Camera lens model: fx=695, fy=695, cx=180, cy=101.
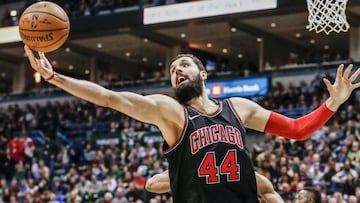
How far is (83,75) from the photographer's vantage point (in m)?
31.5

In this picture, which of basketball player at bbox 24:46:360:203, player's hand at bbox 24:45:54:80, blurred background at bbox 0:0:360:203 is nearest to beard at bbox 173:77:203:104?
basketball player at bbox 24:46:360:203

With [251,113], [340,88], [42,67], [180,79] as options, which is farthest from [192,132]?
[340,88]

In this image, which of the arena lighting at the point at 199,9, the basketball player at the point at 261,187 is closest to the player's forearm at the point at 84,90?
the basketball player at the point at 261,187

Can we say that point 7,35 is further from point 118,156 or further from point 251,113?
point 251,113

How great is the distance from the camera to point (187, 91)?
4043 mm

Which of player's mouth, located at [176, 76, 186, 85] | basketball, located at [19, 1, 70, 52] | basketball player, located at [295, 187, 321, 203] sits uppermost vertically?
basketball, located at [19, 1, 70, 52]

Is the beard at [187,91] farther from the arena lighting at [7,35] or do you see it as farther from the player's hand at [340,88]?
the arena lighting at [7,35]

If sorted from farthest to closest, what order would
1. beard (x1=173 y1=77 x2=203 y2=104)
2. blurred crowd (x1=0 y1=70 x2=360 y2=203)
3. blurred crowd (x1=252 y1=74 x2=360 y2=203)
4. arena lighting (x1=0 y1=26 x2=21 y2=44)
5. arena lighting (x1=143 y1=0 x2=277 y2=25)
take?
arena lighting (x1=0 y1=26 x2=21 y2=44) < arena lighting (x1=143 y1=0 x2=277 y2=25) < blurred crowd (x1=0 y1=70 x2=360 y2=203) < blurred crowd (x1=252 y1=74 x2=360 y2=203) < beard (x1=173 y1=77 x2=203 y2=104)

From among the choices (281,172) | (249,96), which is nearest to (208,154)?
(281,172)

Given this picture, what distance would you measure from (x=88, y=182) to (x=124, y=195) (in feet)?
7.55

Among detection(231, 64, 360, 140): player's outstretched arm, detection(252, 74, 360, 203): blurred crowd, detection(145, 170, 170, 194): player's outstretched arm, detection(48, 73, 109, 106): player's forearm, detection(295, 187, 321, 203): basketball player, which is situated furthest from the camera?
detection(252, 74, 360, 203): blurred crowd

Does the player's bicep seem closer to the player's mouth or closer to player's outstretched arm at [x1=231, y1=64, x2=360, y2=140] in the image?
player's outstretched arm at [x1=231, y1=64, x2=360, y2=140]

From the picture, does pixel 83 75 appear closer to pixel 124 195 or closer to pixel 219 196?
pixel 124 195

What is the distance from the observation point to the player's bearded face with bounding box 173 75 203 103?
4043 millimetres
